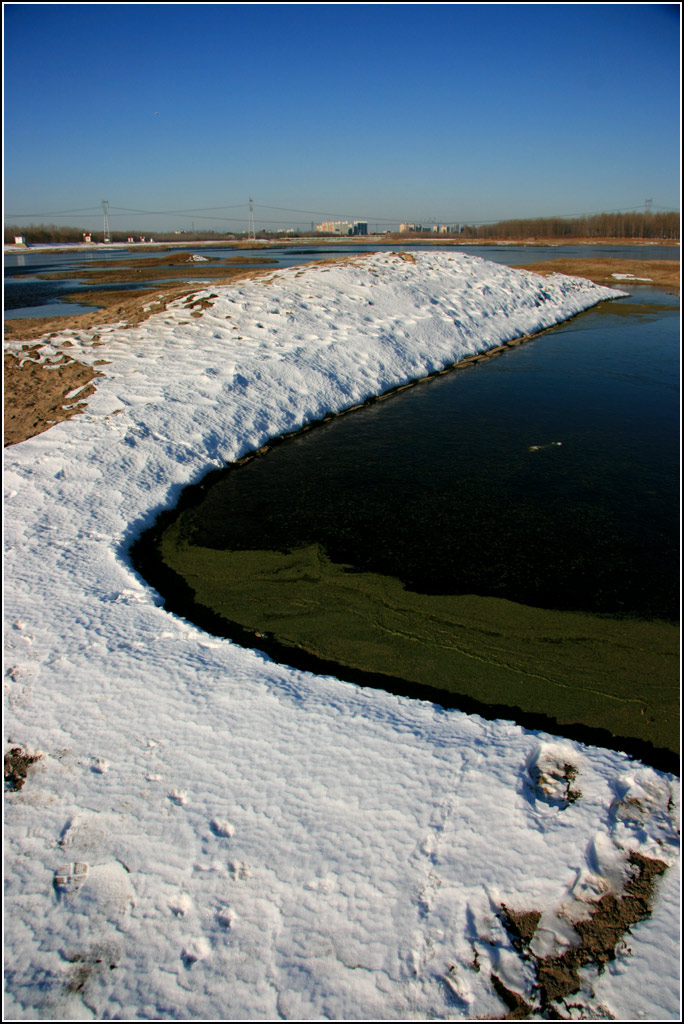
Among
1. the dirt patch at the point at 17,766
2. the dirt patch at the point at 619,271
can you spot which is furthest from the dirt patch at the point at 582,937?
the dirt patch at the point at 619,271

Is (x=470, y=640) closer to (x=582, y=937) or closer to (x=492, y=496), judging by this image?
(x=582, y=937)

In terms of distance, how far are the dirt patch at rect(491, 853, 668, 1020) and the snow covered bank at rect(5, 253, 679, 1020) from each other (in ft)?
0.14

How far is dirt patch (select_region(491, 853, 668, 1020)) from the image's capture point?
8.07 feet

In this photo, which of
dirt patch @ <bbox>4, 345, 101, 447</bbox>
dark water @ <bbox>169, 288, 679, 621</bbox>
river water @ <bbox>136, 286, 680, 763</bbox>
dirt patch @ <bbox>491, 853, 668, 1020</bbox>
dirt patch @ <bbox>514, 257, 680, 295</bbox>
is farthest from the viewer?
dirt patch @ <bbox>514, 257, 680, 295</bbox>

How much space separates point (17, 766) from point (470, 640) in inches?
127

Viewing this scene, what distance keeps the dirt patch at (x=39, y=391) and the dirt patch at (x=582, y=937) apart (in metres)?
8.21

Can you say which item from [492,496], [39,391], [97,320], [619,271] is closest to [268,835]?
[492,496]

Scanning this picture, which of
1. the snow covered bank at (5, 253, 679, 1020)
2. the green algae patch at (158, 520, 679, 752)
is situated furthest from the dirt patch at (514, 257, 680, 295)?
the snow covered bank at (5, 253, 679, 1020)

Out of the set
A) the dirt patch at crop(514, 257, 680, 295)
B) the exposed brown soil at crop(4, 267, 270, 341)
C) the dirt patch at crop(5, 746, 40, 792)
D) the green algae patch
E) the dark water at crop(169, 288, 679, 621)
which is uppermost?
the dirt patch at crop(514, 257, 680, 295)

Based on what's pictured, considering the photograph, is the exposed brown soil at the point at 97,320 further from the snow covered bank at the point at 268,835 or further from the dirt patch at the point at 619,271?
the dirt patch at the point at 619,271

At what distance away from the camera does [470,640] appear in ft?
15.2

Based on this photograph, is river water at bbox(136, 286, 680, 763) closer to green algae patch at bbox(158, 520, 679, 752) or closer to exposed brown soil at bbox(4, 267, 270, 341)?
green algae patch at bbox(158, 520, 679, 752)

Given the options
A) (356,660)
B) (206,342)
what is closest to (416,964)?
(356,660)

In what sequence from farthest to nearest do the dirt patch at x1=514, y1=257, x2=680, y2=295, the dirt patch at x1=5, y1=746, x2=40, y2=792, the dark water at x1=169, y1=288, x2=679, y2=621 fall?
the dirt patch at x1=514, y1=257, x2=680, y2=295
the dark water at x1=169, y1=288, x2=679, y2=621
the dirt patch at x1=5, y1=746, x2=40, y2=792
